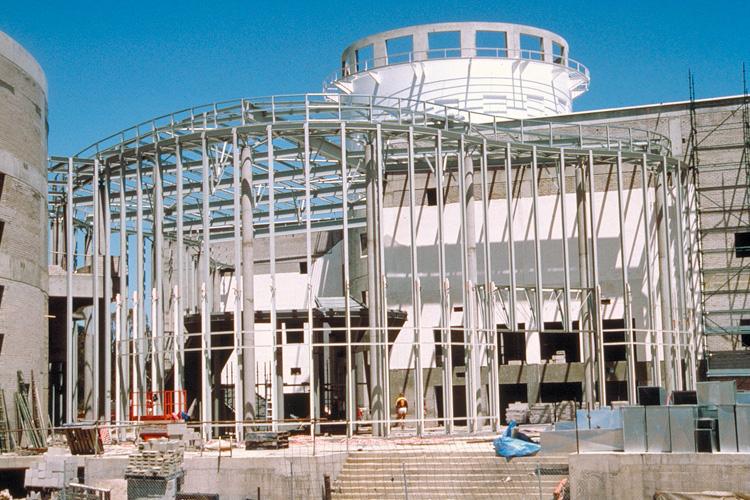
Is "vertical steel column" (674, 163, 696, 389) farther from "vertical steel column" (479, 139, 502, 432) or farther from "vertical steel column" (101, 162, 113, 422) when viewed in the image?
"vertical steel column" (101, 162, 113, 422)

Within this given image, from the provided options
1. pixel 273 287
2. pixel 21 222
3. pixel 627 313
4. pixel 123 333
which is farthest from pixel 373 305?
pixel 21 222

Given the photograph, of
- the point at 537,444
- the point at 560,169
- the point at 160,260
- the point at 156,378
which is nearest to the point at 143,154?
the point at 160,260

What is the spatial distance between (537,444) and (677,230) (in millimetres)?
20216

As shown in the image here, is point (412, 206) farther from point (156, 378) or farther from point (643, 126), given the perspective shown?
point (643, 126)

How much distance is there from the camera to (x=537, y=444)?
1080 inches

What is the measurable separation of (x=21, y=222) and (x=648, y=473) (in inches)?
862

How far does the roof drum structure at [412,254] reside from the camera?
119 feet

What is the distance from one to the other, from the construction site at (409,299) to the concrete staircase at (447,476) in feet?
0.24

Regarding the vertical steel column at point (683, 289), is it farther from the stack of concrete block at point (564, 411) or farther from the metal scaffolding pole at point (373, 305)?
the metal scaffolding pole at point (373, 305)

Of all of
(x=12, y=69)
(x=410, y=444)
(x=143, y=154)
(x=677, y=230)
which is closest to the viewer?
(x=410, y=444)

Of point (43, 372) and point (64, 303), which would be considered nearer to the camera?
point (43, 372)

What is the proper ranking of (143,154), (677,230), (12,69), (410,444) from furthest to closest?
(677,230), (143,154), (12,69), (410,444)

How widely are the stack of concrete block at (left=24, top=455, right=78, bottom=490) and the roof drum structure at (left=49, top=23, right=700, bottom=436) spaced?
6860mm

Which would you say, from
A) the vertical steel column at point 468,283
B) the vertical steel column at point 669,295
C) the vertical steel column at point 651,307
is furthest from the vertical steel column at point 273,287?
the vertical steel column at point 669,295
